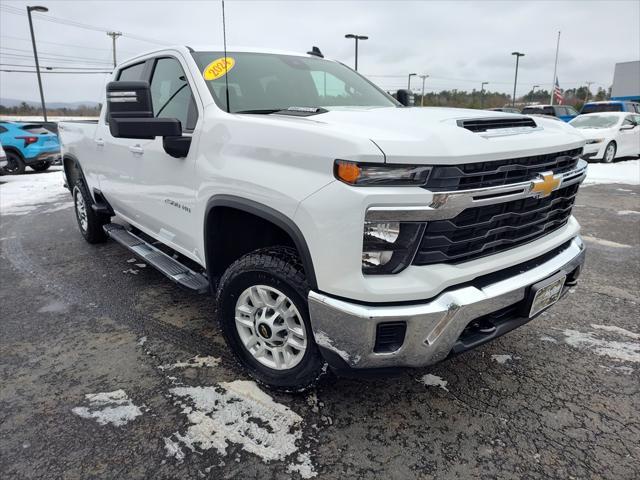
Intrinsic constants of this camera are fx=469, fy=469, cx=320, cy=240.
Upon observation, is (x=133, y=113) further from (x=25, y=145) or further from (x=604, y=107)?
(x=604, y=107)

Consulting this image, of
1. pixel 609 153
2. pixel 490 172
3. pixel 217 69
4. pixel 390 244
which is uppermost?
pixel 217 69

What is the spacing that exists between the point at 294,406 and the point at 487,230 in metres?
1.37

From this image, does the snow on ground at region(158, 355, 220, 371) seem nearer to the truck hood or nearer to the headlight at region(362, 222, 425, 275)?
the headlight at region(362, 222, 425, 275)

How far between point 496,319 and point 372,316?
30.6 inches

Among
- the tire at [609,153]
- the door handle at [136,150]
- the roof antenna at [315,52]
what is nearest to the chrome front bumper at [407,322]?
the door handle at [136,150]

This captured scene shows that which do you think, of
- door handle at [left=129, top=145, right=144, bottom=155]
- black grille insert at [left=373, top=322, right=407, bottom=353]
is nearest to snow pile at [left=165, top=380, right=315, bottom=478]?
black grille insert at [left=373, top=322, right=407, bottom=353]

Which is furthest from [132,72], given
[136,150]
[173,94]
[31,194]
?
[31,194]

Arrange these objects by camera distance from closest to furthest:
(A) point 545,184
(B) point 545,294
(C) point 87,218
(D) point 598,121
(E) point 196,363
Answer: (A) point 545,184 < (B) point 545,294 < (E) point 196,363 < (C) point 87,218 < (D) point 598,121

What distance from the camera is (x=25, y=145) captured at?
1248 cm

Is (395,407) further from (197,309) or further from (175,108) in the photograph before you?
(175,108)

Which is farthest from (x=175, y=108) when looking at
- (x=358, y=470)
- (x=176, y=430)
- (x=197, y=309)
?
(x=358, y=470)

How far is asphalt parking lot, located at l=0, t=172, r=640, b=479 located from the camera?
2.14 meters

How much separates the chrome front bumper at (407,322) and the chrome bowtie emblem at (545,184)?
1.61 feet

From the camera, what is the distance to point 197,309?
3812 millimetres
